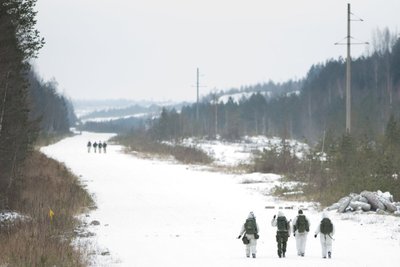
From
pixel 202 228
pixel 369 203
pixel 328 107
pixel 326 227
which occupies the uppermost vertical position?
pixel 328 107

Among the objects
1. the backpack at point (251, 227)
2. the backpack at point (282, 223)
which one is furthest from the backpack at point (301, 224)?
the backpack at point (251, 227)

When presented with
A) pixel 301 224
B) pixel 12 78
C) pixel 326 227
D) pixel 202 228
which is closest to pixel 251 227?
pixel 301 224

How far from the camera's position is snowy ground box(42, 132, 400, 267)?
11.5m

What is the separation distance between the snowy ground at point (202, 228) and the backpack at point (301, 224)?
24.8 inches

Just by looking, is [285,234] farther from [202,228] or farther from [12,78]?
[12,78]

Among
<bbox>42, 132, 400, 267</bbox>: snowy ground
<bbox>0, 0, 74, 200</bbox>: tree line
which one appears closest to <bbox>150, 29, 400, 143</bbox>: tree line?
<bbox>42, 132, 400, 267</bbox>: snowy ground

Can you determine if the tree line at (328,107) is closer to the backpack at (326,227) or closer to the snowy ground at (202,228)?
the snowy ground at (202,228)

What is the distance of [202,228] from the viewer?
16297mm

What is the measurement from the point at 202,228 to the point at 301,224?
505 cm

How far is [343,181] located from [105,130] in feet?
597

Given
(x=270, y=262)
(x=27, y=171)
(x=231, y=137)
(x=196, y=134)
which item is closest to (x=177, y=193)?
(x=27, y=171)

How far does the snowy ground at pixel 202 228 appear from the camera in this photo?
11483mm

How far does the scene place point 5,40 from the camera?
46.3 feet

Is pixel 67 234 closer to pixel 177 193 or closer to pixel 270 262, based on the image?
pixel 270 262
